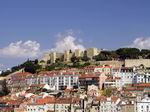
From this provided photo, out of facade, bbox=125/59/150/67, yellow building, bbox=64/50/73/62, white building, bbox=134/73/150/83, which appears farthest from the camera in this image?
yellow building, bbox=64/50/73/62

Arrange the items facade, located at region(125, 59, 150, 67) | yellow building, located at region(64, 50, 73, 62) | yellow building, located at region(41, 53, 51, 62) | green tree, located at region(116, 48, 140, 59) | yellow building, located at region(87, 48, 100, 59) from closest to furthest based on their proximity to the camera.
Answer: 1. facade, located at region(125, 59, 150, 67)
2. green tree, located at region(116, 48, 140, 59)
3. yellow building, located at region(87, 48, 100, 59)
4. yellow building, located at region(64, 50, 73, 62)
5. yellow building, located at region(41, 53, 51, 62)

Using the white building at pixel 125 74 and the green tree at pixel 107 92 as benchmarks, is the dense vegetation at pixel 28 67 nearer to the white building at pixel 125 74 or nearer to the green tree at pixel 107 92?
the white building at pixel 125 74

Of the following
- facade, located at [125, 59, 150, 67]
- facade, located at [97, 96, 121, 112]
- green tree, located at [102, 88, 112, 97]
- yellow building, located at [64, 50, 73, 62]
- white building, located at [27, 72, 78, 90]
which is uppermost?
yellow building, located at [64, 50, 73, 62]

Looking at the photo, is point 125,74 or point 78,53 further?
point 78,53

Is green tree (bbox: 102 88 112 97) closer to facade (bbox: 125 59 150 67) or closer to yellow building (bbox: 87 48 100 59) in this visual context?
facade (bbox: 125 59 150 67)

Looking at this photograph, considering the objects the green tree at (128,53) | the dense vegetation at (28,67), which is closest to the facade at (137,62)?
the green tree at (128,53)

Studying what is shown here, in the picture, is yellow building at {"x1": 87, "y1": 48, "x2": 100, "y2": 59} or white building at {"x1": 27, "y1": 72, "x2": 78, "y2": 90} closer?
white building at {"x1": 27, "y1": 72, "x2": 78, "y2": 90}

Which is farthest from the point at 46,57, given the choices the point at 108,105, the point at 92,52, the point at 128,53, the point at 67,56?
the point at 108,105

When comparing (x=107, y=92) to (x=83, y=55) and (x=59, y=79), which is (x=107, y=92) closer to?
(x=59, y=79)

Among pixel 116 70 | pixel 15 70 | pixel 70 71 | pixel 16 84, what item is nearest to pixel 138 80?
pixel 116 70

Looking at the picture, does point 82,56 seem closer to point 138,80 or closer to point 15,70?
point 15,70

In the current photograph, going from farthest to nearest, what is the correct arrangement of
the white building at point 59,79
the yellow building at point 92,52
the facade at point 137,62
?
the yellow building at point 92,52, the facade at point 137,62, the white building at point 59,79

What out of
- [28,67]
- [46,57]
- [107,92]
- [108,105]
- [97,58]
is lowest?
[108,105]

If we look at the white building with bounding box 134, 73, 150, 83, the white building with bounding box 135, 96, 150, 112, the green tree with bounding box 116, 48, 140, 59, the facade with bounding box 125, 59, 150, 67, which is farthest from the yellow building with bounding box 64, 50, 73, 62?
the white building with bounding box 135, 96, 150, 112
